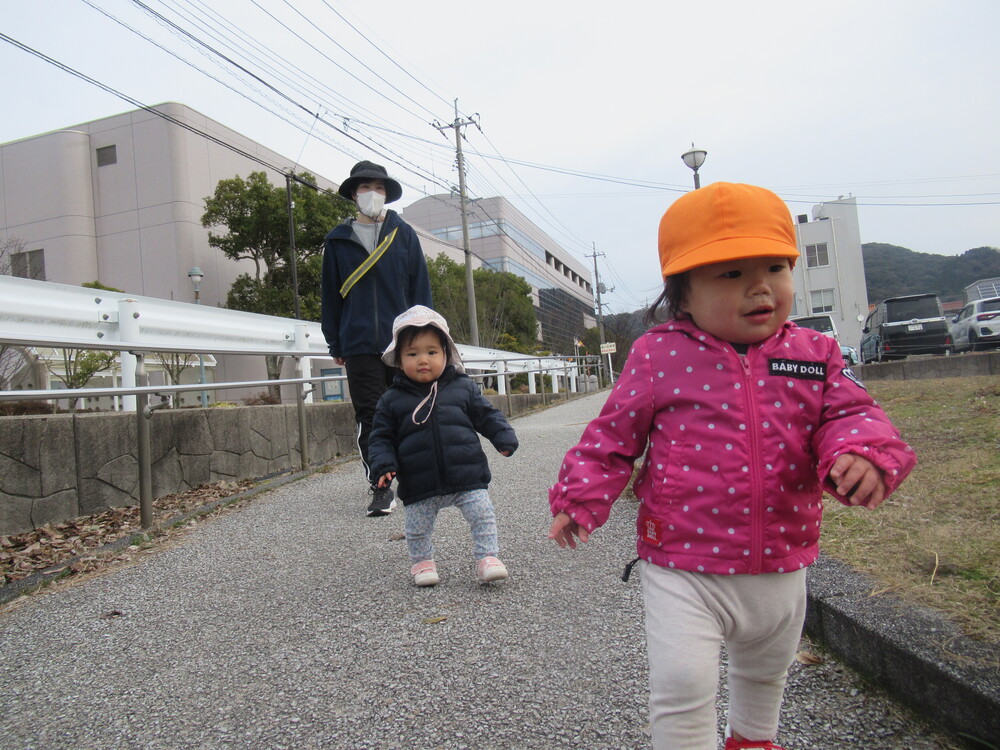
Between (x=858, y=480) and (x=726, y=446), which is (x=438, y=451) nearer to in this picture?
(x=726, y=446)

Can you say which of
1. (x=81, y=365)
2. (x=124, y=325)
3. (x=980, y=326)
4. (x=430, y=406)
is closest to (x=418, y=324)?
(x=430, y=406)

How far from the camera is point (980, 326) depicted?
14.4 m

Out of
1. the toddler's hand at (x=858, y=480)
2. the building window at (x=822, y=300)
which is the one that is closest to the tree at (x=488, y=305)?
the building window at (x=822, y=300)

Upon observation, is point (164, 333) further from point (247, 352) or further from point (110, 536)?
point (110, 536)

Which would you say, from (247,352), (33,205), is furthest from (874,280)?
(247,352)

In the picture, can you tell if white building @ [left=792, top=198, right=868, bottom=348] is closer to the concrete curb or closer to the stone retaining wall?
the stone retaining wall

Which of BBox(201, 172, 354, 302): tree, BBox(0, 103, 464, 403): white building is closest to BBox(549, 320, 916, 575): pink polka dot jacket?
BBox(201, 172, 354, 302): tree

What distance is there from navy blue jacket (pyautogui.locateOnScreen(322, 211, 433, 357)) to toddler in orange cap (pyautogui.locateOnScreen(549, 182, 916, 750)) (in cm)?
266

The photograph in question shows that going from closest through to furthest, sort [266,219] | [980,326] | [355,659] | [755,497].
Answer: [755,497] < [355,659] < [980,326] < [266,219]

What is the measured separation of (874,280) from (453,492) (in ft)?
246

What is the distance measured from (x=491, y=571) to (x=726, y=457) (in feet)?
5.03

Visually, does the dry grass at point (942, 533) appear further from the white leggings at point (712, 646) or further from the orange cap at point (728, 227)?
the orange cap at point (728, 227)

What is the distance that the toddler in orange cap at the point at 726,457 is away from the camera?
4.41 ft

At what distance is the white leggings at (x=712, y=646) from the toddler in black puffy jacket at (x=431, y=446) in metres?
1.37
